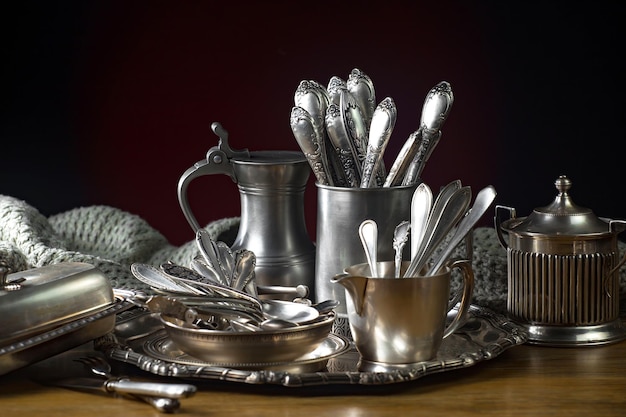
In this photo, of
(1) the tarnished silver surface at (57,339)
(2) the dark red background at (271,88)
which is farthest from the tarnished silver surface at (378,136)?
(2) the dark red background at (271,88)

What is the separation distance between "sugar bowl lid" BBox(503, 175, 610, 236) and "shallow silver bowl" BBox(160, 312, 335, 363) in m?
0.20

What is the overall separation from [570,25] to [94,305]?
0.96 metres

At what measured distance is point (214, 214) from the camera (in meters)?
1.58

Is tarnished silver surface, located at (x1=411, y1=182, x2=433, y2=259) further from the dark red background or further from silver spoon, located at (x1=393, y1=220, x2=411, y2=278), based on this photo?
the dark red background

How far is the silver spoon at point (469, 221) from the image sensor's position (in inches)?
28.5

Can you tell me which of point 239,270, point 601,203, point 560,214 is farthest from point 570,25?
point 239,270

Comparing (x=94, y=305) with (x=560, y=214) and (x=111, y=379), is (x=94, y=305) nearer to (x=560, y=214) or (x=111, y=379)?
(x=111, y=379)

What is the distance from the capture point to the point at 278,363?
2.28 ft

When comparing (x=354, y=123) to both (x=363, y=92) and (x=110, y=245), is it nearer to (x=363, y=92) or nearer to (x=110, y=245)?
(x=363, y=92)

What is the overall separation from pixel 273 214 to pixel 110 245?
1.31 ft

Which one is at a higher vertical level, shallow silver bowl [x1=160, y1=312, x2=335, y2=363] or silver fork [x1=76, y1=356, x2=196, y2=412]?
shallow silver bowl [x1=160, y1=312, x2=335, y2=363]

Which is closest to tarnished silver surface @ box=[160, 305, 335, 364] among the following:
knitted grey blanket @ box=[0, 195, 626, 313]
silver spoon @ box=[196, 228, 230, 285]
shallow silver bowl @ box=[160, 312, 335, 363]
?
shallow silver bowl @ box=[160, 312, 335, 363]

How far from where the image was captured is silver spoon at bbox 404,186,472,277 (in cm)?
74

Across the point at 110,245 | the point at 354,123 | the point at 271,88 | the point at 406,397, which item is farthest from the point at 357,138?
the point at 271,88
